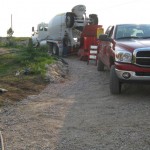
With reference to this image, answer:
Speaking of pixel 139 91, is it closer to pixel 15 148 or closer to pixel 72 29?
pixel 15 148

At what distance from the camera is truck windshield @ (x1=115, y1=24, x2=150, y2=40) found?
11.5m

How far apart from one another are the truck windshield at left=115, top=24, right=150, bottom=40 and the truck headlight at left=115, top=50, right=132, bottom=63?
5.26 ft

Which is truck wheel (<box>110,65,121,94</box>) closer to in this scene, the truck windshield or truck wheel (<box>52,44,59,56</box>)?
the truck windshield

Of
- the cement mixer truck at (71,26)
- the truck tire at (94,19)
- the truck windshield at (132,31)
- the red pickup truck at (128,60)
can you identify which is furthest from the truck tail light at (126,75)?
the truck tire at (94,19)

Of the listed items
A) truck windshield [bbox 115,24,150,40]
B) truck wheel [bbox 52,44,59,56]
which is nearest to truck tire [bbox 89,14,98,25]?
truck wheel [bbox 52,44,59,56]

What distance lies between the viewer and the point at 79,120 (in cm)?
764

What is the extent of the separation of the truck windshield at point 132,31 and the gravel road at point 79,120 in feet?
4.99

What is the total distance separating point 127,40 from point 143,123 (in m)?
4.06

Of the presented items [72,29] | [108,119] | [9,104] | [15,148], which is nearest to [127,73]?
[108,119]

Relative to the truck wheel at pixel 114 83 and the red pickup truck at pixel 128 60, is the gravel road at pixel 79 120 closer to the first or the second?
the truck wheel at pixel 114 83

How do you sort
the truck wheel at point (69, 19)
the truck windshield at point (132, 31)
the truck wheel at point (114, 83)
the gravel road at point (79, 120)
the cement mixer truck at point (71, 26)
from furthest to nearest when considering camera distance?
the cement mixer truck at point (71, 26) < the truck wheel at point (69, 19) < the truck windshield at point (132, 31) < the truck wheel at point (114, 83) < the gravel road at point (79, 120)

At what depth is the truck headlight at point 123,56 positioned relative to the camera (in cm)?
963

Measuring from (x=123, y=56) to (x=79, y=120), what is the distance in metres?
2.75

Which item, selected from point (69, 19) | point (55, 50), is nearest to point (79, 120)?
point (69, 19)
